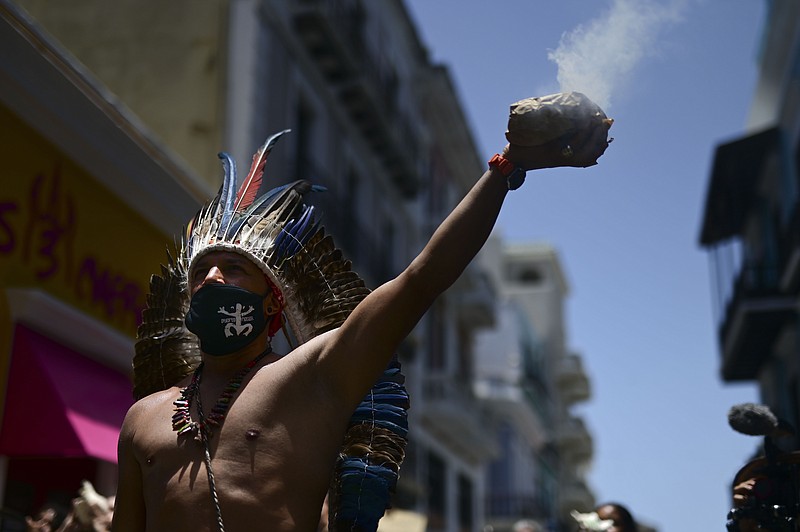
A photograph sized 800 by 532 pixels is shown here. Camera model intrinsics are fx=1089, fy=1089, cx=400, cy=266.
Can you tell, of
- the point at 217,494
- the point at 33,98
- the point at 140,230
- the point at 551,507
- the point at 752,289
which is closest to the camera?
the point at 217,494

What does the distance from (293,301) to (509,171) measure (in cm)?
93

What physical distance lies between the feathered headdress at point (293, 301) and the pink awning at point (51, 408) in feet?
14.1

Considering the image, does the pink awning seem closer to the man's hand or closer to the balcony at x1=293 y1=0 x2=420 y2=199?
the man's hand

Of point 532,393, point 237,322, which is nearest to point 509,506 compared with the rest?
point 532,393

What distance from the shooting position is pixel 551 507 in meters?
42.7

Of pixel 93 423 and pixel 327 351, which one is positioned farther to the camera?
pixel 93 423

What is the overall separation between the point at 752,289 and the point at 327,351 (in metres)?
14.3

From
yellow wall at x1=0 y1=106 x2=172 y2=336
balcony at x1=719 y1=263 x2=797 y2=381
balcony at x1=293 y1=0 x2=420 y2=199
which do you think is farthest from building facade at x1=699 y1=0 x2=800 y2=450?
yellow wall at x1=0 y1=106 x2=172 y2=336

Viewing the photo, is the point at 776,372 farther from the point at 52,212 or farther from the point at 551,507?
the point at 551,507

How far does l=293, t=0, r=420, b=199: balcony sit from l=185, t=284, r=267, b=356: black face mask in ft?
40.7

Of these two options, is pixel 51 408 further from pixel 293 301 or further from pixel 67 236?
pixel 293 301

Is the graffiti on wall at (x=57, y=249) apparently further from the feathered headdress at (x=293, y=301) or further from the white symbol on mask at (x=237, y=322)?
the white symbol on mask at (x=237, y=322)

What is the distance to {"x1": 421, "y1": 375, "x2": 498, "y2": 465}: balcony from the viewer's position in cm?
2272

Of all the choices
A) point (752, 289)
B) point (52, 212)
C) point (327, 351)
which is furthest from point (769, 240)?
point (327, 351)
